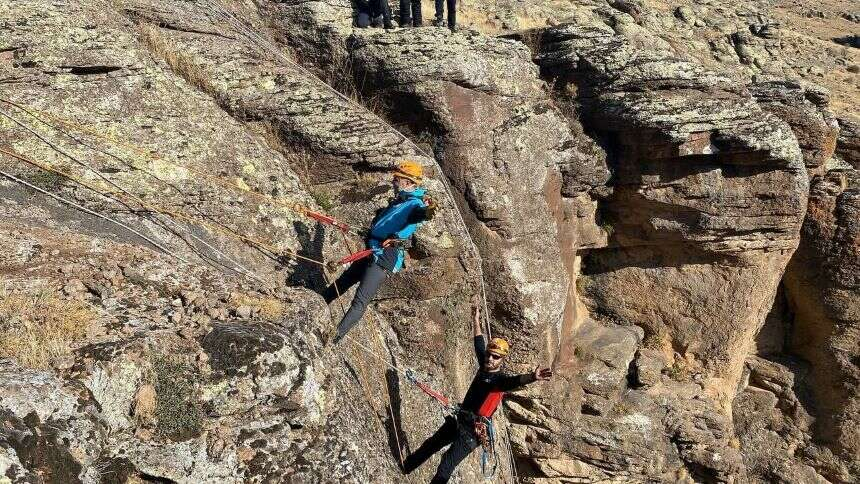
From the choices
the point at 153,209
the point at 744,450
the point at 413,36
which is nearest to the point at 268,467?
the point at 153,209

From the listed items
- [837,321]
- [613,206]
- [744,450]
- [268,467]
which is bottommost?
[744,450]

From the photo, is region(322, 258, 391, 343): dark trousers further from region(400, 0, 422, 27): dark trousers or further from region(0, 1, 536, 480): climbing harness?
region(400, 0, 422, 27): dark trousers

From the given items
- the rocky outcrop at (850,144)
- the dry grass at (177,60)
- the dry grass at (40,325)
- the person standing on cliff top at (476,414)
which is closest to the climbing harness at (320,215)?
the person standing on cliff top at (476,414)

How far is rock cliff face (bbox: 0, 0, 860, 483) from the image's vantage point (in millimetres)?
6375

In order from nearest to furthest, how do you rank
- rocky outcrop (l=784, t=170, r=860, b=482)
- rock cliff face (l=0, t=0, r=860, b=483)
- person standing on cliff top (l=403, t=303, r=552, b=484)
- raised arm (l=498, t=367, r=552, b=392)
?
rock cliff face (l=0, t=0, r=860, b=483), raised arm (l=498, t=367, r=552, b=392), person standing on cliff top (l=403, t=303, r=552, b=484), rocky outcrop (l=784, t=170, r=860, b=482)

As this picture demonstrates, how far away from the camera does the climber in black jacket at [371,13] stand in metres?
15.0

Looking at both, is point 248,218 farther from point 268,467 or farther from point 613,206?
point 613,206

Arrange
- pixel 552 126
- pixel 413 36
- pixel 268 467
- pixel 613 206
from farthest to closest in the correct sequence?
pixel 613 206 < pixel 552 126 < pixel 413 36 < pixel 268 467

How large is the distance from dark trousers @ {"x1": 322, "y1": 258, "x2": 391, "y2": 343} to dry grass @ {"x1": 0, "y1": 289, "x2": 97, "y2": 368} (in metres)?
3.11

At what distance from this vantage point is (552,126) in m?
15.1

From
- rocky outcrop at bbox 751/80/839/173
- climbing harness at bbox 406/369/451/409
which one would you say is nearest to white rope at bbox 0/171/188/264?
climbing harness at bbox 406/369/451/409

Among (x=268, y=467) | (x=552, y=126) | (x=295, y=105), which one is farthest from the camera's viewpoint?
(x=552, y=126)

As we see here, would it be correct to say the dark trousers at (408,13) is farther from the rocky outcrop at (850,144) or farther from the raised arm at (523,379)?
the rocky outcrop at (850,144)

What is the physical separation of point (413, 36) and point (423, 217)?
6.36 meters
